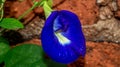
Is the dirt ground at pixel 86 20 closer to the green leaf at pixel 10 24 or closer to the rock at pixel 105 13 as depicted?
the rock at pixel 105 13

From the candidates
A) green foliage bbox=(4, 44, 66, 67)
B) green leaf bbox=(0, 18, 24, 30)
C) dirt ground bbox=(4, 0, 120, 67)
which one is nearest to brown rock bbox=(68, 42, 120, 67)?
dirt ground bbox=(4, 0, 120, 67)

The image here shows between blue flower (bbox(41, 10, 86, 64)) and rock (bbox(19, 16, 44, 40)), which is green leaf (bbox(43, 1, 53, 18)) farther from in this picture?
rock (bbox(19, 16, 44, 40))

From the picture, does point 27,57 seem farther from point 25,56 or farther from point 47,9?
point 47,9

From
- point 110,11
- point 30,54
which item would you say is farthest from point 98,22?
point 30,54

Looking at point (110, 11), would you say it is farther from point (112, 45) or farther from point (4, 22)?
point (4, 22)

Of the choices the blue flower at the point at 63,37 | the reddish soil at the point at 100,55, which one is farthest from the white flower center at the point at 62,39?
the reddish soil at the point at 100,55

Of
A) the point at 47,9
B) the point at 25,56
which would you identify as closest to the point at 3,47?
the point at 25,56
